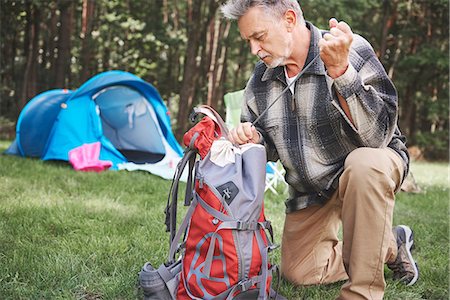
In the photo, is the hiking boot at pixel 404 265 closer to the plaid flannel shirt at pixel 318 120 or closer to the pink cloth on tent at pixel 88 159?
the plaid flannel shirt at pixel 318 120

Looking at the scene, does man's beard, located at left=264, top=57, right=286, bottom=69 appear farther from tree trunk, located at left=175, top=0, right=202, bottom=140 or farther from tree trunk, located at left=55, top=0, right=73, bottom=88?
tree trunk, located at left=55, top=0, right=73, bottom=88

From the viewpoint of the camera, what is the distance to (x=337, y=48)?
1.63m

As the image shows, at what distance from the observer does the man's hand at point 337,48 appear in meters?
1.62

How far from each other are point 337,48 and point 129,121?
4734 millimetres

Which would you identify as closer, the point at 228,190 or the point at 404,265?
the point at 228,190

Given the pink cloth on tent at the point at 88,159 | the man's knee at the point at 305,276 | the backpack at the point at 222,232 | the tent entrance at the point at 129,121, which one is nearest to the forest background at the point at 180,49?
the tent entrance at the point at 129,121

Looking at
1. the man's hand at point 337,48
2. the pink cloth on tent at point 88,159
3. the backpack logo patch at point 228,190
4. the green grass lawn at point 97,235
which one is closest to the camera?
the man's hand at point 337,48

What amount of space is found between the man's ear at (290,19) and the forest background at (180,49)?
793cm

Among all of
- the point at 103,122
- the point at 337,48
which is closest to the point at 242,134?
the point at 337,48

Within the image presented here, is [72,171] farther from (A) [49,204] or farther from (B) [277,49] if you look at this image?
(B) [277,49]

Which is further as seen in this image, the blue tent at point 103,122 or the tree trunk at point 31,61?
the tree trunk at point 31,61

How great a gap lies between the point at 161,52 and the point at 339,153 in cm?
1145

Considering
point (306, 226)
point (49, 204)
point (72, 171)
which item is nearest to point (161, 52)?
point (72, 171)

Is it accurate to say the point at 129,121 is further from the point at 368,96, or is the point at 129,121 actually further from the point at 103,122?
the point at 368,96
